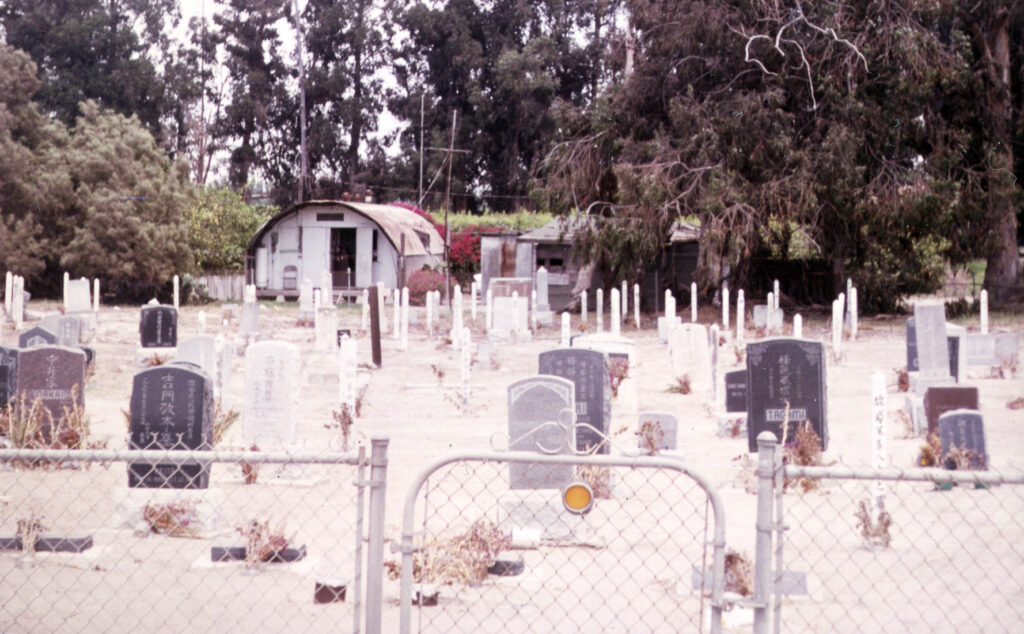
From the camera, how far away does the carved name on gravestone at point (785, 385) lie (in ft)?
33.6

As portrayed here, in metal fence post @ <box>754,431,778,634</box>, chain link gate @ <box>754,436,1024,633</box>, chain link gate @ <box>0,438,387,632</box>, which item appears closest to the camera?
metal fence post @ <box>754,431,778,634</box>

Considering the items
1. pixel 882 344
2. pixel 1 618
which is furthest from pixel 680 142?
pixel 1 618

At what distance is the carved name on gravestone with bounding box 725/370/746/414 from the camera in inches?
488

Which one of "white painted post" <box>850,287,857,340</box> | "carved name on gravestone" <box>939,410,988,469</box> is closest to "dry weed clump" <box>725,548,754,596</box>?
"carved name on gravestone" <box>939,410,988,469</box>

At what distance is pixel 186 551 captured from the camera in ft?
25.1

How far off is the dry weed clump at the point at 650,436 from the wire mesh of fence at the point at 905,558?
151 cm

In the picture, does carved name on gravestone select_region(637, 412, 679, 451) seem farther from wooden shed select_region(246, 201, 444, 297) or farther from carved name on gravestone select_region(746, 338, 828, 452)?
wooden shed select_region(246, 201, 444, 297)

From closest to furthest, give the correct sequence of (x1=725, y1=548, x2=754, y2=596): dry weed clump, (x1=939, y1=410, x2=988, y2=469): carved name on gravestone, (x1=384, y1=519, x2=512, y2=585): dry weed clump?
(x1=725, y1=548, x2=754, y2=596): dry weed clump
(x1=384, y1=519, x2=512, y2=585): dry weed clump
(x1=939, y1=410, x2=988, y2=469): carved name on gravestone

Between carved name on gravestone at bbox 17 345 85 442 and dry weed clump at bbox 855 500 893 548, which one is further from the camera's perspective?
carved name on gravestone at bbox 17 345 85 442

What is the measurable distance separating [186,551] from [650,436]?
4.68 m

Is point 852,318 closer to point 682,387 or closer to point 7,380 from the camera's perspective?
point 682,387

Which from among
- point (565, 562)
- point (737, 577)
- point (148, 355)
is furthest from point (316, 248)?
point (737, 577)

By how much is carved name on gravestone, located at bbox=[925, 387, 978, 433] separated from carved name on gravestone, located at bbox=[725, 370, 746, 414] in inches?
81.1

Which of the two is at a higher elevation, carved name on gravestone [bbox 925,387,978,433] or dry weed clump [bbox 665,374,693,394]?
carved name on gravestone [bbox 925,387,978,433]
